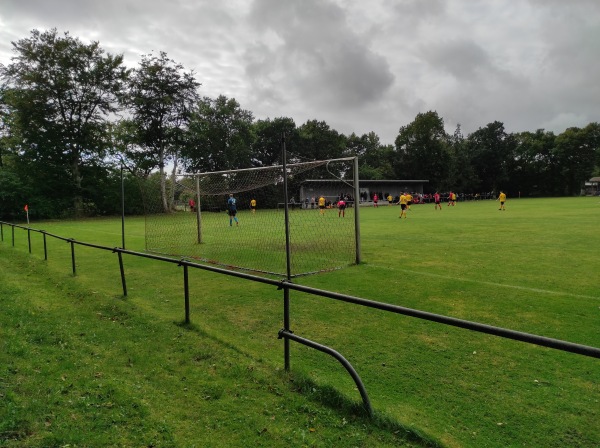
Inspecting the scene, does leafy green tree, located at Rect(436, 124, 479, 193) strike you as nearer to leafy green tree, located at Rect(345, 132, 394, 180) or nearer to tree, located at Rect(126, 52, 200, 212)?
leafy green tree, located at Rect(345, 132, 394, 180)

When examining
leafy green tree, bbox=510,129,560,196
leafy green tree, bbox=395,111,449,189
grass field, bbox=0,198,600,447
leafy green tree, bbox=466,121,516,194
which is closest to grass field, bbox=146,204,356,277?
grass field, bbox=0,198,600,447

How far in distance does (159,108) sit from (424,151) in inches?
1710

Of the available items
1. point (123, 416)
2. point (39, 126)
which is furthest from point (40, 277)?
point (39, 126)

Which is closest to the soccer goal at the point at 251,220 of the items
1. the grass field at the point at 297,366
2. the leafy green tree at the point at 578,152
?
the grass field at the point at 297,366

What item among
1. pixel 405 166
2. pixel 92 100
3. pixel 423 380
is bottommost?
pixel 423 380

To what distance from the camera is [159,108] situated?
4547 cm

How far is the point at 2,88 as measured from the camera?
4356 centimetres

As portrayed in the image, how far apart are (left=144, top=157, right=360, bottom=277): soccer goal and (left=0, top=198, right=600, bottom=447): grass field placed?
9.68 feet

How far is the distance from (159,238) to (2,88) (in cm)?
4122

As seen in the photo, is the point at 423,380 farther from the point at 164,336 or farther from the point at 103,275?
the point at 103,275

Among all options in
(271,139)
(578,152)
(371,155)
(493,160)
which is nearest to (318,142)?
(271,139)

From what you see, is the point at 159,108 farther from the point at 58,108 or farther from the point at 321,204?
the point at 321,204

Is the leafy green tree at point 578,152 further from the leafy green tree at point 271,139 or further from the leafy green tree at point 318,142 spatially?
the leafy green tree at point 271,139

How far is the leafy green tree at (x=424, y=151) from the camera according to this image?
223 feet
